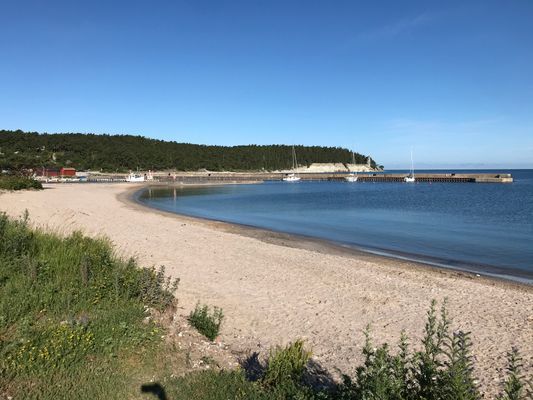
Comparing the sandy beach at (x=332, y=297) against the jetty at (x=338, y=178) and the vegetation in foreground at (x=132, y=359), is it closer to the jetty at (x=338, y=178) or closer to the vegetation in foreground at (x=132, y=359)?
the vegetation in foreground at (x=132, y=359)

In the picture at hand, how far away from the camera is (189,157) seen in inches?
6235

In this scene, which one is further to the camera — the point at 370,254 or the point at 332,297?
the point at 370,254

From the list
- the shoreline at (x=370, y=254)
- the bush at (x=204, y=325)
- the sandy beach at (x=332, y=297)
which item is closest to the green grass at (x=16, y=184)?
the shoreline at (x=370, y=254)

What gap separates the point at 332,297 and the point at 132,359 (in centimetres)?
668

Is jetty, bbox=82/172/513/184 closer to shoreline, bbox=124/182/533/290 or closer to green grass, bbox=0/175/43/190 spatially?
green grass, bbox=0/175/43/190

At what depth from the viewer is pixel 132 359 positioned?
5363 millimetres

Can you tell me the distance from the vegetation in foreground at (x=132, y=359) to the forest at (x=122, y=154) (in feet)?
302

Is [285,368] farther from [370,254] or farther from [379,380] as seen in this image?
[370,254]

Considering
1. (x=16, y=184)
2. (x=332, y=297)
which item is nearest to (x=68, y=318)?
(x=332, y=297)

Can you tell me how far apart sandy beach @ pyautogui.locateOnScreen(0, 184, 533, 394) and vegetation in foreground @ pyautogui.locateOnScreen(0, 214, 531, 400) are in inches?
46.4

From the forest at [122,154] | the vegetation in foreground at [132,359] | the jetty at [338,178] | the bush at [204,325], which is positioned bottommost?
the bush at [204,325]

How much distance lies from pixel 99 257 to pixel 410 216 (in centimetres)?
3225

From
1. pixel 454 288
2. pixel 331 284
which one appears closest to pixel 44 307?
pixel 331 284

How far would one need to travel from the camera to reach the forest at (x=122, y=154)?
12356 centimetres
